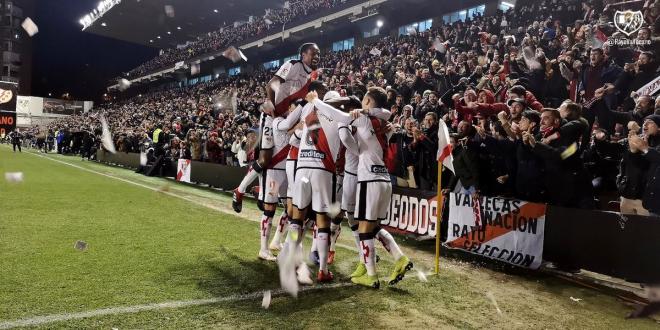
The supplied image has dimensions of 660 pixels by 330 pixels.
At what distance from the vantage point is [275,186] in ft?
20.9

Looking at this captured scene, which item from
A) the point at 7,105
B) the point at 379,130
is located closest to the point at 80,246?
the point at 379,130

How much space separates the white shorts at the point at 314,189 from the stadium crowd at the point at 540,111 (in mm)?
1127

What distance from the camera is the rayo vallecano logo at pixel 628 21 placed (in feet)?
31.8

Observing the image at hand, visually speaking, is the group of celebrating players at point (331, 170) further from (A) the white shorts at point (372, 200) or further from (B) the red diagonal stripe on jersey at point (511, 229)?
(B) the red diagonal stripe on jersey at point (511, 229)

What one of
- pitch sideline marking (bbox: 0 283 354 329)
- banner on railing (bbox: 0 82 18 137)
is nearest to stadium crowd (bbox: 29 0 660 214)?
pitch sideline marking (bbox: 0 283 354 329)

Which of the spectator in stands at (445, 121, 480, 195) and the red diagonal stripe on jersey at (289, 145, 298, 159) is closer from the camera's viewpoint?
the red diagonal stripe on jersey at (289, 145, 298, 159)

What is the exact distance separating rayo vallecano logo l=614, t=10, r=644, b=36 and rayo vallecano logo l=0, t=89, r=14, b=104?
5646 centimetres

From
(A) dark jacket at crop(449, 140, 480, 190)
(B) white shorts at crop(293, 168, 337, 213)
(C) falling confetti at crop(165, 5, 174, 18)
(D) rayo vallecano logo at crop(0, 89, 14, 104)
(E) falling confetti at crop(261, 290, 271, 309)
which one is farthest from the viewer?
(D) rayo vallecano logo at crop(0, 89, 14, 104)

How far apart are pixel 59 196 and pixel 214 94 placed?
25.1m

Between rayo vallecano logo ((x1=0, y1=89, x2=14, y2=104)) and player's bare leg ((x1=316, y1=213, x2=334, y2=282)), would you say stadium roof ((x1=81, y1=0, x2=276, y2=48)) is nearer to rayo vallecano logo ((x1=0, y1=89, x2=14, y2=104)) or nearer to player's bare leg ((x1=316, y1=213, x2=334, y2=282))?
rayo vallecano logo ((x1=0, y1=89, x2=14, y2=104))

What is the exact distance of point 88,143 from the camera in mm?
32594

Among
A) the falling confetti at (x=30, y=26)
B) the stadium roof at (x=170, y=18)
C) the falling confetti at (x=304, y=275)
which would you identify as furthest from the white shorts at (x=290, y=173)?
the falling confetti at (x=30, y=26)

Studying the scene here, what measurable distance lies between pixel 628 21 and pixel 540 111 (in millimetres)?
3571

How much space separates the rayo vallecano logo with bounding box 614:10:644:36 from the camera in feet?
31.8
